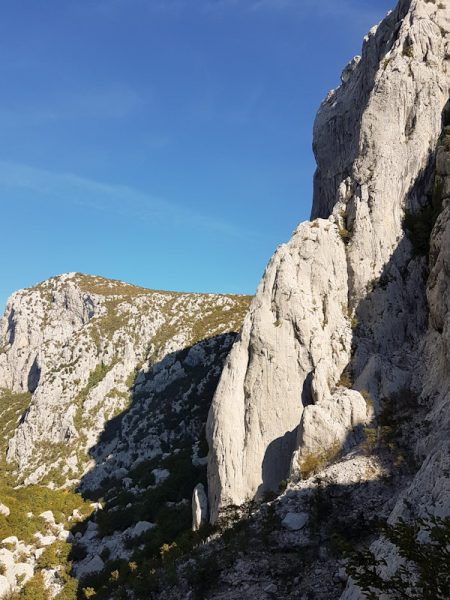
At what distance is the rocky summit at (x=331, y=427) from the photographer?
666 inches

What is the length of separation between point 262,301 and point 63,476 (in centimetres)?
5450

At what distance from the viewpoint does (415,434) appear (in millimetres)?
21797

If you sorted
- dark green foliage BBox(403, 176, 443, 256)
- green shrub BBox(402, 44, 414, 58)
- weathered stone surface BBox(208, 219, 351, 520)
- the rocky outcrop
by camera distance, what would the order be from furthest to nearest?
the rocky outcrop, green shrub BBox(402, 44, 414, 58), dark green foliage BBox(403, 176, 443, 256), weathered stone surface BBox(208, 219, 351, 520)

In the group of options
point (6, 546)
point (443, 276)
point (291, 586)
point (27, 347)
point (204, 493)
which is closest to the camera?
point (291, 586)

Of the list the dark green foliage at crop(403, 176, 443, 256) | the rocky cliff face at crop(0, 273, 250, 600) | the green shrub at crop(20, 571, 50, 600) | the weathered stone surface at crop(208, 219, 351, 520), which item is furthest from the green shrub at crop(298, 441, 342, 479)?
the green shrub at crop(20, 571, 50, 600)

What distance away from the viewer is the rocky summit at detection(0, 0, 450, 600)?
16922 mm

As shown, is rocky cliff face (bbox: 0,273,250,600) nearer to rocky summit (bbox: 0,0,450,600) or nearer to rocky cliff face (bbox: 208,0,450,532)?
rocky summit (bbox: 0,0,450,600)

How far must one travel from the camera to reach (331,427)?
2469 cm

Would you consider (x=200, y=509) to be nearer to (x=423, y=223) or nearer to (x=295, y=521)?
(x=295, y=521)

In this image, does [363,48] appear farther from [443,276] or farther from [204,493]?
[204,493]

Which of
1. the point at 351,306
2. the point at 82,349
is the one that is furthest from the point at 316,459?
the point at 82,349

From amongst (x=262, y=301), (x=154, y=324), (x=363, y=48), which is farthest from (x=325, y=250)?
(x=154, y=324)

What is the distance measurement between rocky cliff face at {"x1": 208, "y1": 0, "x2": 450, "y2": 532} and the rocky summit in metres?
0.11

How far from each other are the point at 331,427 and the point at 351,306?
35.6 ft
